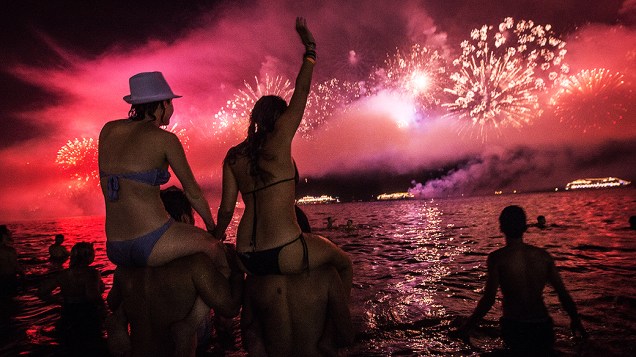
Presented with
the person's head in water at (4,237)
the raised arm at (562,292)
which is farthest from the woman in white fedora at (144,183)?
the person's head in water at (4,237)

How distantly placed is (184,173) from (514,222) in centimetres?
458

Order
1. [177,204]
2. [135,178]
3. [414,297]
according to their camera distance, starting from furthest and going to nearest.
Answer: [414,297]
[177,204]
[135,178]

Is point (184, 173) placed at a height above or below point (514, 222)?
above

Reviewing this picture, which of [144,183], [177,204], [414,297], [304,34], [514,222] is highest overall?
[304,34]

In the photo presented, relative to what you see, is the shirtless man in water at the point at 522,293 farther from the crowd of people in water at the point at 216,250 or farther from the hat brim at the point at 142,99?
Result: the hat brim at the point at 142,99

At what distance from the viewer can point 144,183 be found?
10.1ft

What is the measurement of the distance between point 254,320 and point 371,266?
14.3m

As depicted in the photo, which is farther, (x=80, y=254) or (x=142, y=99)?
(x=80, y=254)

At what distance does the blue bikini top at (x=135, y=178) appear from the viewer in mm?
2990

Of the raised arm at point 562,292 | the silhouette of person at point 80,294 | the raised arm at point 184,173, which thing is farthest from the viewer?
the silhouette of person at point 80,294

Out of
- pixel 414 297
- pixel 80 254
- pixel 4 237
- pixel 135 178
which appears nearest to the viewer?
pixel 135 178

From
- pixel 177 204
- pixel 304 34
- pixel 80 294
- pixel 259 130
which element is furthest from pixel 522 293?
pixel 80 294

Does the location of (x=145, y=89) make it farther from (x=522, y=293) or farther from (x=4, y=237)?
(x=4, y=237)

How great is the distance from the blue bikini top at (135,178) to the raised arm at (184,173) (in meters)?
0.15
